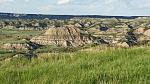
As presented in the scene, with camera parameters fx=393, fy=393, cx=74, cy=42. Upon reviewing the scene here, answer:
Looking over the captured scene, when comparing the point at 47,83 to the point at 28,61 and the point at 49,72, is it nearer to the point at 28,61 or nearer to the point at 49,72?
the point at 49,72

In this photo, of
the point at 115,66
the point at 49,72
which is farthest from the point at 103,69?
the point at 49,72

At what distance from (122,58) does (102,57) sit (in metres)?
0.49

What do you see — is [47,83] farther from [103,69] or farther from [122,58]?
[122,58]

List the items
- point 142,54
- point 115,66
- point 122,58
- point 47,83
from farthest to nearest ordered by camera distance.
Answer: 1. point 142,54
2. point 122,58
3. point 115,66
4. point 47,83

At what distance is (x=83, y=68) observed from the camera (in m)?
8.50

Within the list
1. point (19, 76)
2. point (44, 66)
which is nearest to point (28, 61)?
point (44, 66)

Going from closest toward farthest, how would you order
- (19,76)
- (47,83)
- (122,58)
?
(47,83) → (19,76) → (122,58)

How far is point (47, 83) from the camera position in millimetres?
7285

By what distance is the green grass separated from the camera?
7482mm

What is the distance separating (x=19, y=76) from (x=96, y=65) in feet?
5.90

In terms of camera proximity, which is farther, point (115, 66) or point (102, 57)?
point (102, 57)

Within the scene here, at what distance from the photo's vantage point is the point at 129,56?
383 inches

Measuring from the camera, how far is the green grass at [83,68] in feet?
24.5

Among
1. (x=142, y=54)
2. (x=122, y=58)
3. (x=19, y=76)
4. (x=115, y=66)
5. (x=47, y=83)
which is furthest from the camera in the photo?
(x=142, y=54)
